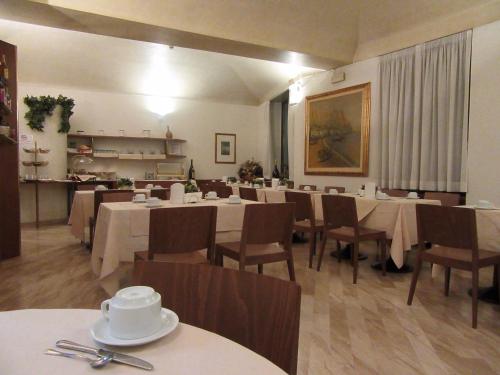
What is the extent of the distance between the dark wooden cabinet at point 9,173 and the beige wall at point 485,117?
5576mm

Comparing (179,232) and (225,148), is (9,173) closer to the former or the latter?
(179,232)

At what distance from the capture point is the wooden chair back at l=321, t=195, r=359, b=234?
356 centimetres

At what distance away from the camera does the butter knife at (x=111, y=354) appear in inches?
23.1

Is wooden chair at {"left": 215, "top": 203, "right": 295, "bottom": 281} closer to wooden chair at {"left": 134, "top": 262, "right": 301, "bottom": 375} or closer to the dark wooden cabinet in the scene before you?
wooden chair at {"left": 134, "top": 262, "right": 301, "bottom": 375}

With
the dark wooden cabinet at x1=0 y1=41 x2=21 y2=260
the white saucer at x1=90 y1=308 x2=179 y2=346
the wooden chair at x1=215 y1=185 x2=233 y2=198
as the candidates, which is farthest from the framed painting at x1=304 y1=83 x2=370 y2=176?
the white saucer at x1=90 y1=308 x2=179 y2=346

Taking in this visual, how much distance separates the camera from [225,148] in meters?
9.35

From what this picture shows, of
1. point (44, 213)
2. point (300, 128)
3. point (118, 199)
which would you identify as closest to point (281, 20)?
point (300, 128)

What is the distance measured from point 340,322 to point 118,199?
2.52 metres

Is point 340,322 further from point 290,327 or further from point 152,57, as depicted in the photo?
point 152,57

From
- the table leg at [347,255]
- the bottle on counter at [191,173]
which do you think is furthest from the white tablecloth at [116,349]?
the bottle on counter at [191,173]

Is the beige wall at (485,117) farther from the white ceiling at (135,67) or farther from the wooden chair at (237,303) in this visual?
the wooden chair at (237,303)

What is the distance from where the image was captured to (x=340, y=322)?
8.63 feet

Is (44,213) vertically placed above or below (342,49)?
below

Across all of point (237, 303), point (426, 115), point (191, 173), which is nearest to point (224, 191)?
point (426, 115)
